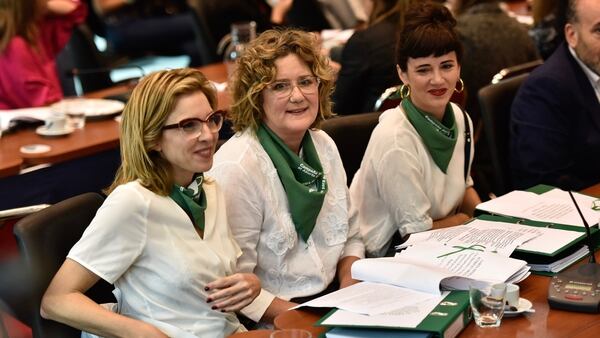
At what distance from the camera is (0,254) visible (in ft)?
10.2

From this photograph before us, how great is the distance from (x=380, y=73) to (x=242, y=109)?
160 centimetres

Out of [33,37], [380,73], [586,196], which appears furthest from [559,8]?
[33,37]

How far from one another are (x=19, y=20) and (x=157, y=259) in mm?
2311

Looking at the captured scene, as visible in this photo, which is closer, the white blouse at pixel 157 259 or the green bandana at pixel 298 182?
the white blouse at pixel 157 259

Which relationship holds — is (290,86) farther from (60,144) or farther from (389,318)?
(60,144)

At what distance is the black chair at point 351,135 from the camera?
336 centimetres

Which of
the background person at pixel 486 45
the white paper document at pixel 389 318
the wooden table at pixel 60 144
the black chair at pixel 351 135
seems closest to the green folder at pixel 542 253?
the white paper document at pixel 389 318

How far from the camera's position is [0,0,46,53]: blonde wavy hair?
14.4 ft

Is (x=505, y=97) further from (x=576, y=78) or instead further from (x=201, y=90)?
(x=201, y=90)

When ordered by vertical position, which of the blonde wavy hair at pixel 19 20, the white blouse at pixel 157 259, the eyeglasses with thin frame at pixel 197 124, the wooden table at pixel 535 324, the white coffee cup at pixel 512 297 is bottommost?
the wooden table at pixel 535 324

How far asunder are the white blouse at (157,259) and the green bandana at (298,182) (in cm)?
28

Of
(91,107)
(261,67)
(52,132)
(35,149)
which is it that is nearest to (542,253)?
(261,67)

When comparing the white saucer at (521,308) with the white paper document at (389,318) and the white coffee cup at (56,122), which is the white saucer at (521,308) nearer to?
the white paper document at (389,318)

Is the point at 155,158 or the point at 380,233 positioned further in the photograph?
the point at 380,233
